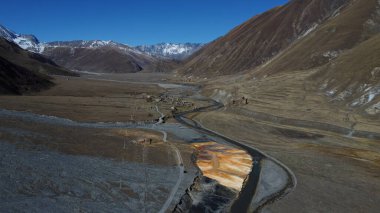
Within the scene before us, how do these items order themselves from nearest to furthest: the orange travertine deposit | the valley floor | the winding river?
the valley floor < the winding river < the orange travertine deposit

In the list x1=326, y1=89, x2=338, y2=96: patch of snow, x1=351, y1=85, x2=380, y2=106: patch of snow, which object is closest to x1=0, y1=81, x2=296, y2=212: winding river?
x1=326, y1=89, x2=338, y2=96: patch of snow

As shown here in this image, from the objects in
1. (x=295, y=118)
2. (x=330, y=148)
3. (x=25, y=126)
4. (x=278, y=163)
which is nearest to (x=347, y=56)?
(x=295, y=118)

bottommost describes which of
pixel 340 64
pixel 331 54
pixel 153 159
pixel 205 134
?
pixel 153 159

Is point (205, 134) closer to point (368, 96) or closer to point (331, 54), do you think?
point (368, 96)

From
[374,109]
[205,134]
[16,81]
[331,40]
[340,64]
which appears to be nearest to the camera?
[205,134]

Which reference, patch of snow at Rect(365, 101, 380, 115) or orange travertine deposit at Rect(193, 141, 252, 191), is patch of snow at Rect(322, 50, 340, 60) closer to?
patch of snow at Rect(365, 101, 380, 115)

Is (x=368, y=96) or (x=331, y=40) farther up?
(x=331, y=40)

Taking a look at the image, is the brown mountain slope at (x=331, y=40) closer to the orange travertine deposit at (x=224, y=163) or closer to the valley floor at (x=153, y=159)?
the valley floor at (x=153, y=159)

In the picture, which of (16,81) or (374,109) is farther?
(16,81)

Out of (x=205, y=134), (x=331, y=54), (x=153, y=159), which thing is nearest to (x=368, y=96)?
(x=205, y=134)

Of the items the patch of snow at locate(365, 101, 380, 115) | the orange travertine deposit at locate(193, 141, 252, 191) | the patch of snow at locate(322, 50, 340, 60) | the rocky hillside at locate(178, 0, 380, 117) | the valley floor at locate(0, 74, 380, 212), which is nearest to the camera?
the valley floor at locate(0, 74, 380, 212)
